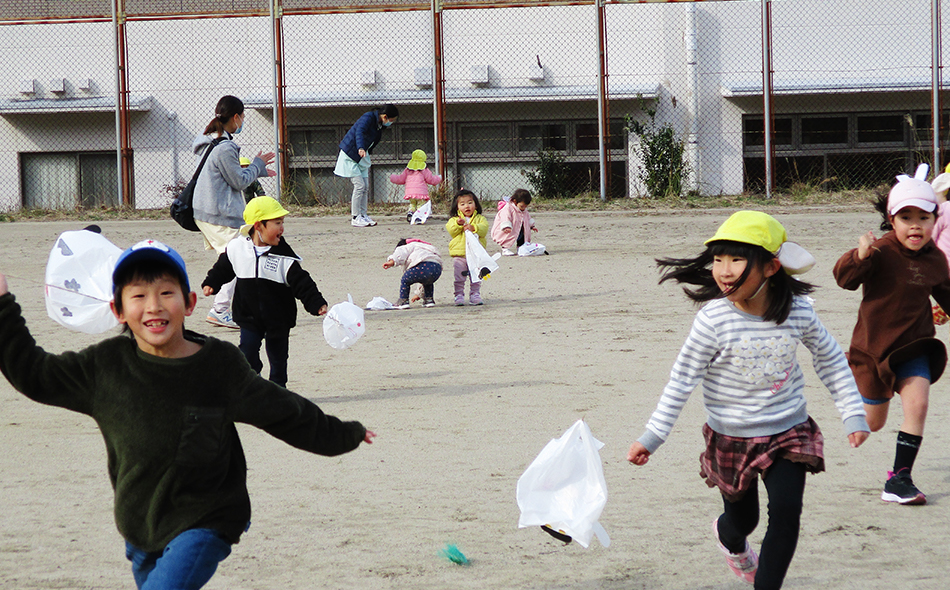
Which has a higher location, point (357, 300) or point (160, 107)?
point (160, 107)

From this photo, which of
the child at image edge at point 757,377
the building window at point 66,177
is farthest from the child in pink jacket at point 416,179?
the child at image edge at point 757,377

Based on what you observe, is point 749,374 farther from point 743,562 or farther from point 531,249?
point 531,249

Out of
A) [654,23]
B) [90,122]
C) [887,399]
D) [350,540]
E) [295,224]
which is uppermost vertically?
[654,23]

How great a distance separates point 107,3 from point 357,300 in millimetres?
13474

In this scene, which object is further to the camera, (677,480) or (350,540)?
(677,480)

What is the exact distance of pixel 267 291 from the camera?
6.80 m

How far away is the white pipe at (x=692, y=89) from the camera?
19.4m

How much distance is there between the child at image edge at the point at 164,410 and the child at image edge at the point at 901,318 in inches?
114

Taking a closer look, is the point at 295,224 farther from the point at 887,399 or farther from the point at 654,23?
the point at 887,399

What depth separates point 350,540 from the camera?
14.0ft

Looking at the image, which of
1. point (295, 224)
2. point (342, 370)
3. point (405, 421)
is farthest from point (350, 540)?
point (295, 224)

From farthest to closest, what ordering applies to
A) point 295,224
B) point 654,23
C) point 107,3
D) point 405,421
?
point 107,3
point 654,23
point 295,224
point 405,421

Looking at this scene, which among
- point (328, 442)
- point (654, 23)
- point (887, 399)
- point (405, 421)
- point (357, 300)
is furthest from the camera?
point (654, 23)

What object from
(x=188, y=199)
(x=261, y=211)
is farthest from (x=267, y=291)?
(x=188, y=199)
